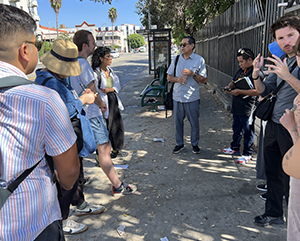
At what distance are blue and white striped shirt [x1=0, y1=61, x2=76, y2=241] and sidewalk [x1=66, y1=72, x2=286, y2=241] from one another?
1784mm

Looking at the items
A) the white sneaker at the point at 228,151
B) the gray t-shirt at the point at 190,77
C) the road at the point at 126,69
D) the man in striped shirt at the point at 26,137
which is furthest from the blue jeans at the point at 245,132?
the road at the point at 126,69

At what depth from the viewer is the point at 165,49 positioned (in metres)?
12.0

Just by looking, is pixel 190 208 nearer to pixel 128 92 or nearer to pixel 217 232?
pixel 217 232

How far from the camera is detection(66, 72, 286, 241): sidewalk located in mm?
2791

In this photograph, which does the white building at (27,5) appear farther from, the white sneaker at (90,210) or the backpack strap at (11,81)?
the backpack strap at (11,81)

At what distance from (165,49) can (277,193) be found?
10199 millimetres

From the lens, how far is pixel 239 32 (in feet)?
23.2

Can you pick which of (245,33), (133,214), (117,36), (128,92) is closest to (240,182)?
(133,214)

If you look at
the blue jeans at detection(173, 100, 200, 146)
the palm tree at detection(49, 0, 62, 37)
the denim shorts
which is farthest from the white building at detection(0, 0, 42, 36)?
the denim shorts

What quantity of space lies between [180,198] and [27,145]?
265 cm

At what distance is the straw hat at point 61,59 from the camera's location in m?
2.07

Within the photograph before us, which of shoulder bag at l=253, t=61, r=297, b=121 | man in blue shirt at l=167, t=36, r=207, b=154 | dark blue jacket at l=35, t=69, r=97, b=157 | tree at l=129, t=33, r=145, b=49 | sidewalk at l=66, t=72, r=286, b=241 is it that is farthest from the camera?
tree at l=129, t=33, r=145, b=49

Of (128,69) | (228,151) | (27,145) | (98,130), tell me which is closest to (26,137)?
(27,145)

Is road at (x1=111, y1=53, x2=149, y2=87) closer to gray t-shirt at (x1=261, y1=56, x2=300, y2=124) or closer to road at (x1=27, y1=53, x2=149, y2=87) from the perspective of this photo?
road at (x1=27, y1=53, x2=149, y2=87)
